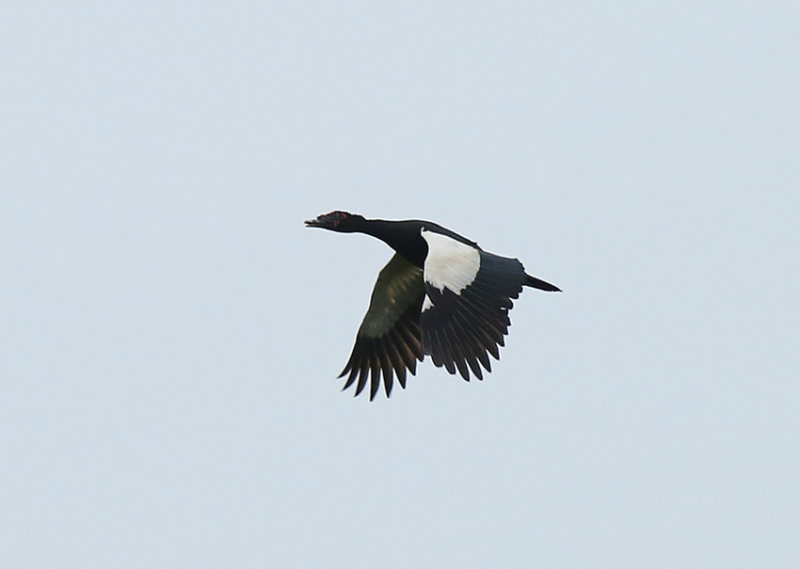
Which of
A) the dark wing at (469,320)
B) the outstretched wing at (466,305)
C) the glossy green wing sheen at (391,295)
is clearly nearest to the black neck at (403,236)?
the glossy green wing sheen at (391,295)

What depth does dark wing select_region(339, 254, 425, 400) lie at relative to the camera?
51.8ft

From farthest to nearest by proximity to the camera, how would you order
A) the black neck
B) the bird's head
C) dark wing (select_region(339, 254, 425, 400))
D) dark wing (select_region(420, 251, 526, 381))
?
dark wing (select_region(339, 254, 425, 400)), the bird's head, the black neck, dark wing (select_region(420, 251, 526, 381))

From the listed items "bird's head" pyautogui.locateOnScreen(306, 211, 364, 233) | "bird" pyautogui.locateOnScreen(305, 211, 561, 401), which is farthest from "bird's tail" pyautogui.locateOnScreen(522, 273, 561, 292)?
"bird's head" pyautogui.locateOnScreen(306, 211, 364, 233)

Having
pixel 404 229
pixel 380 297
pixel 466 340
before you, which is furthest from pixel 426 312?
pixel 380 297

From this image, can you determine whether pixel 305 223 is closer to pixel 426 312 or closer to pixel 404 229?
pixel 404 229

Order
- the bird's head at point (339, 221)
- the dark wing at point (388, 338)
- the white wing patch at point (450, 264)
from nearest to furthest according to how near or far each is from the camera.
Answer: the white wing patch at point (450, 264), the bird's head at point (339, 221), the dark wing at point (388, 338)

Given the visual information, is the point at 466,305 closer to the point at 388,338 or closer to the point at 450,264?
the point at 450,264

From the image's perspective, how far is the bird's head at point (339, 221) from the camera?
15180 mm

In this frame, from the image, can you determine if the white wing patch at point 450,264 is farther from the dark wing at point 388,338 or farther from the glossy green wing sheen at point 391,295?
the dark wing at point 388,338

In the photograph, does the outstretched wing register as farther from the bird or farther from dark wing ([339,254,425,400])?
dark wing ([339,254,425,400])

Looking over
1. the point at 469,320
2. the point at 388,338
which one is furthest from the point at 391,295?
the point at 469,320

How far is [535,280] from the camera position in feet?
48.8

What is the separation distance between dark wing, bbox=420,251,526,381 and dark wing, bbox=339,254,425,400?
234 cm

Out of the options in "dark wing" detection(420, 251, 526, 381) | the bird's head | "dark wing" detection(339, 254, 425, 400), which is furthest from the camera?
"dark wing" detection(339, 254, 425, 400)
